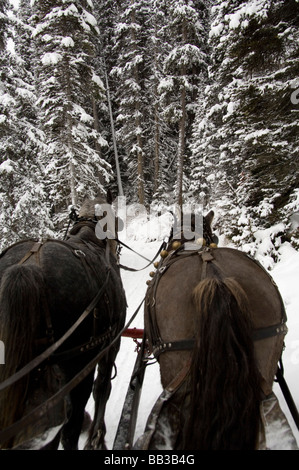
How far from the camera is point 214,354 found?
1.59 metres

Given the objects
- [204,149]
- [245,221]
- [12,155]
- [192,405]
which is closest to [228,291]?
[192,405]

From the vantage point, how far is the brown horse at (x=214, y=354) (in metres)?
1.54

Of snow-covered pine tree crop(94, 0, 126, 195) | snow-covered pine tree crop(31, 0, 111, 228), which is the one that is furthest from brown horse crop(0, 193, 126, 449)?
snow-covered pine tree crop(94, 0, 126, 195)

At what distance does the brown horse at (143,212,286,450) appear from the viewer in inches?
60.6

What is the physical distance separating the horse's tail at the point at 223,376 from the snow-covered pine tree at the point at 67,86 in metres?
11.5

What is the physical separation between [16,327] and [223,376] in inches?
56.6

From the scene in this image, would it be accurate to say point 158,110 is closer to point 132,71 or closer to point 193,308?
point 132,71

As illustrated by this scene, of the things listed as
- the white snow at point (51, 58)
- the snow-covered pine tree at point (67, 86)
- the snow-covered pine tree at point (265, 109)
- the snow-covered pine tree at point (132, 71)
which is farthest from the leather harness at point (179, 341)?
the snow-covered pine tree at point (132, 71)

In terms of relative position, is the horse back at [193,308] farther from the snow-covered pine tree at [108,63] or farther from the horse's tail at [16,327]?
the snow-covered pine tree at [108,63]

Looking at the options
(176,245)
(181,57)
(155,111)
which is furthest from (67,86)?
(176,245)

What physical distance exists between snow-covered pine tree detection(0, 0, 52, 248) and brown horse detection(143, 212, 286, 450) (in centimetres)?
905

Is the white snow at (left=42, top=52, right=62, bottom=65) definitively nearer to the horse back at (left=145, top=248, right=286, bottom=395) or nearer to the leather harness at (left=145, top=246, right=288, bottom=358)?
the leather harness at (left=145, top=246, right=288, bottom=358)

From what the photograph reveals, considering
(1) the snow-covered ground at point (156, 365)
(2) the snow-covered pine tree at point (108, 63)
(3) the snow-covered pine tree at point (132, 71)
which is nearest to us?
(1) the snow-covered ground at point (156, 365)

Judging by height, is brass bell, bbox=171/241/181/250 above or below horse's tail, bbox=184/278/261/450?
above
